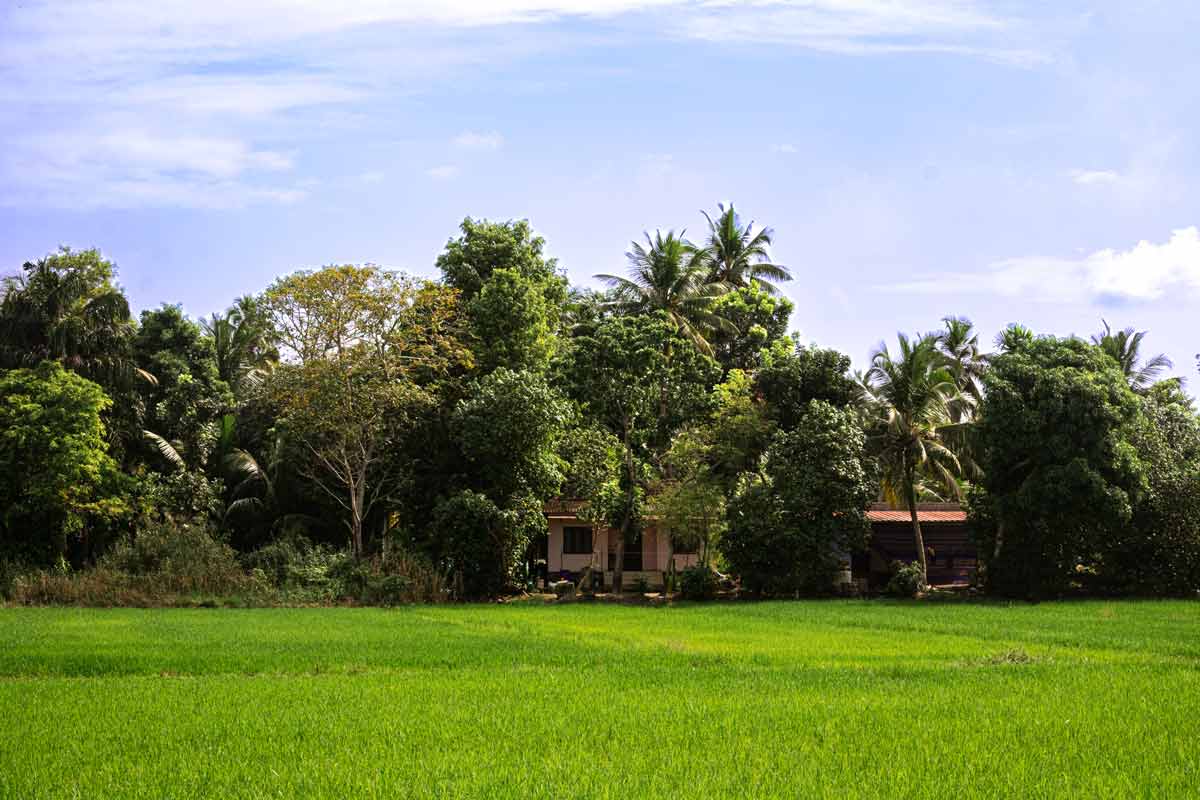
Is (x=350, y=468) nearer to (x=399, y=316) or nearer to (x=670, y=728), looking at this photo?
(x=399, y=316)

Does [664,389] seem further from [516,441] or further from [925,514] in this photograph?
[925,514]

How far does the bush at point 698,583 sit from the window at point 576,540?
5786 mm

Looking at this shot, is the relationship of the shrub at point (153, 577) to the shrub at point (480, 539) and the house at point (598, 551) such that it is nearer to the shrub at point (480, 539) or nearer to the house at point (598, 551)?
the shrub at point (480, 539)

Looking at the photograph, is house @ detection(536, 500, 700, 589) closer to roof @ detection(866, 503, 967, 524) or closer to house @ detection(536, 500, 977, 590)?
house @ detection(536, 500, 977, 590)

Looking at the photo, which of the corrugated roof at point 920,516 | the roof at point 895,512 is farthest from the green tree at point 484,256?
the corrugated roof at point 920,516

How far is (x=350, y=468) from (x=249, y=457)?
4.16 meters

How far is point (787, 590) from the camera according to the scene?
3162cm

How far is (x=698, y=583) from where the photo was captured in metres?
31.8

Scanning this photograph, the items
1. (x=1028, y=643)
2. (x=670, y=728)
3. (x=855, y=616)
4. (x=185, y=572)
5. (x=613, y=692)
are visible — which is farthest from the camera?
(x=185, y=572)

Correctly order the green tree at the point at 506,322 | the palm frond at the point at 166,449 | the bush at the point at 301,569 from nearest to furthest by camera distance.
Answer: the bush at the point at 301,569 < the palm frond at the point at 166,449 < the green tree at the point at 506,322

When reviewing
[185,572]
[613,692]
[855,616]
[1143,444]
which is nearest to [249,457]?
[185,572]

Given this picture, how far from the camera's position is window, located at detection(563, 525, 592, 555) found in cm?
3728

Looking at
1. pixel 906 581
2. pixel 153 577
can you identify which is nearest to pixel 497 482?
pixel 153 577

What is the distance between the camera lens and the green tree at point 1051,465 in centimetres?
2970
